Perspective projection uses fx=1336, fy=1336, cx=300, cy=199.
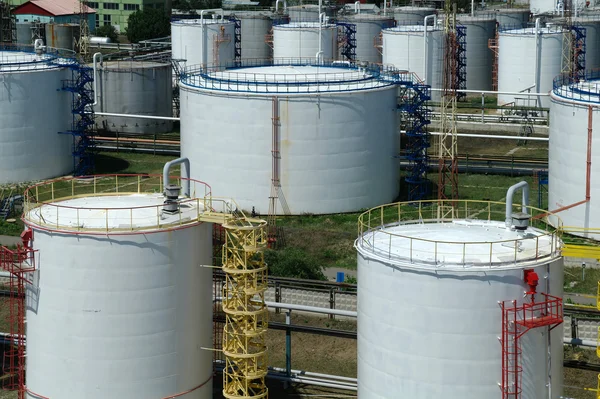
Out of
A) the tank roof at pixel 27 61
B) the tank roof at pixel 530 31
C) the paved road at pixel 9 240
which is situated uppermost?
the tank roof at pixel 530 31

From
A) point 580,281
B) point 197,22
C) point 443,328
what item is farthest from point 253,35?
point 443,328

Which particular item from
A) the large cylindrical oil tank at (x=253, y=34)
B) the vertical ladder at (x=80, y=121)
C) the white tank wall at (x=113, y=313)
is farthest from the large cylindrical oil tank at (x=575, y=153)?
the large cylindrical oil tank at (x=253, y=34)

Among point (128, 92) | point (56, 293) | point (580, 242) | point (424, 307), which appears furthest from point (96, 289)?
point (128, 92)

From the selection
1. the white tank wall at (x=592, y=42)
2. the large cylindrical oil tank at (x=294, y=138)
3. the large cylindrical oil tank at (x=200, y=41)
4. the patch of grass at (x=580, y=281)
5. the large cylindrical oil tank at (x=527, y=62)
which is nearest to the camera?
the patch of grass at (x=580, y=281)

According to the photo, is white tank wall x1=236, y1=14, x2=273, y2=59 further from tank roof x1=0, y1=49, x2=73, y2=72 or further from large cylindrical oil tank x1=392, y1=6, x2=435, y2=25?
tank roof x1=0, y1=49, x2=73, y2=72

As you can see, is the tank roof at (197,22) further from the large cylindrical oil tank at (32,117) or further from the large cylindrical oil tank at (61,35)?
the large cylindrical oil tank at (32,117)

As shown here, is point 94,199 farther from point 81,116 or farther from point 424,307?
point 81,116

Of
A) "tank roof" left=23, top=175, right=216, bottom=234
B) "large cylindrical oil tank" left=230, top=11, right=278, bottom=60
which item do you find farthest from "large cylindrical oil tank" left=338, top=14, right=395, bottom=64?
"tank roof" left=23, top=175, right=216, bottom=234
